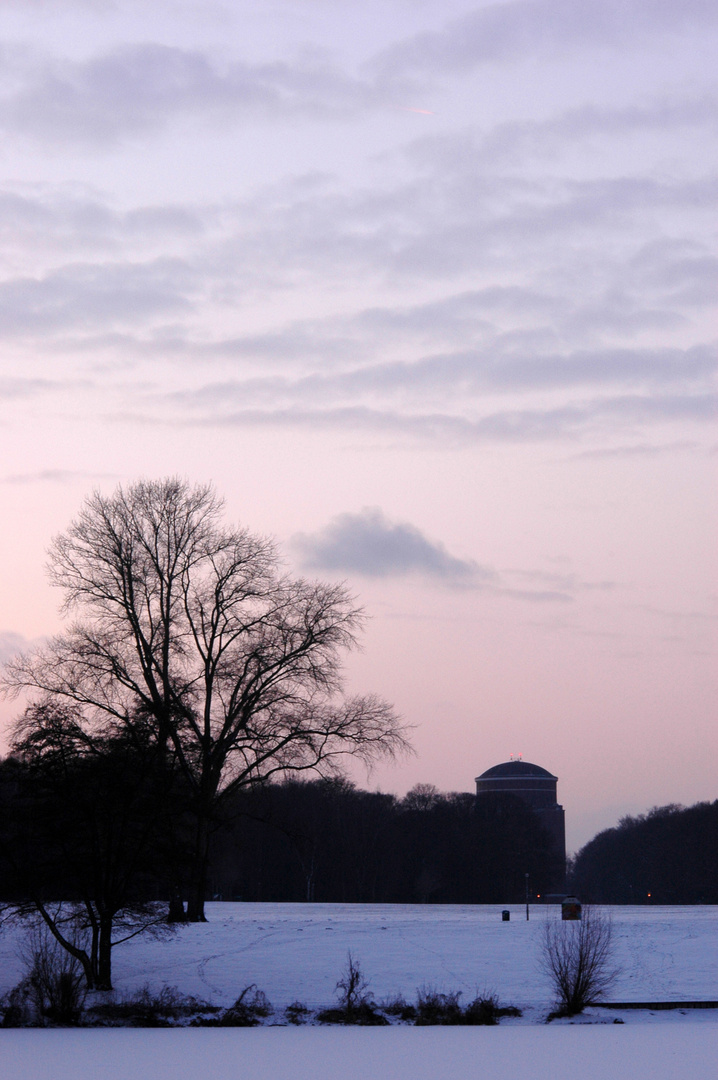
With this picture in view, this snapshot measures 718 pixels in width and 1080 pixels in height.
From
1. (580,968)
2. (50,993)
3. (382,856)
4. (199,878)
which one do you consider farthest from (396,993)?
(382,856)

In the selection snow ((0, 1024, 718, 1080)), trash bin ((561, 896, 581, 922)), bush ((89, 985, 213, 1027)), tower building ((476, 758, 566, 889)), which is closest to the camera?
snow ((0, 1024, 718, 1080))

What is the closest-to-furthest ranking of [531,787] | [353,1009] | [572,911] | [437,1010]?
[437,1010] → [353,1009] → [572,911] → [531,787]

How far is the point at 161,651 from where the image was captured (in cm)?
4475

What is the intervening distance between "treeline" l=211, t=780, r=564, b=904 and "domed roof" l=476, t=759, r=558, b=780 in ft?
103

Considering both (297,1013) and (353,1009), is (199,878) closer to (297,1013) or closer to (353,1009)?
(297,1013)

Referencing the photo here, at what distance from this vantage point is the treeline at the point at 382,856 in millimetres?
111125

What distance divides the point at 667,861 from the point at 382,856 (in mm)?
43317

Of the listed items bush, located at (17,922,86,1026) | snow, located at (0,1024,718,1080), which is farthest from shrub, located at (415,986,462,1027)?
bush, located at (17,922,86,1026)

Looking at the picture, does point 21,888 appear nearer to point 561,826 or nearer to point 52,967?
point 52,967

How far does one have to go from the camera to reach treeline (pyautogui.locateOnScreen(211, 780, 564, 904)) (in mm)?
111125

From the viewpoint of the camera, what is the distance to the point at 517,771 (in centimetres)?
16912

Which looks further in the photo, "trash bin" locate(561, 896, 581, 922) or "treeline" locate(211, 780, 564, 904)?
"treeline" locate(211, 780, 564, 904)

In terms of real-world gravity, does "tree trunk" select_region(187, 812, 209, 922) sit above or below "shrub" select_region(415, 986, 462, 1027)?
above

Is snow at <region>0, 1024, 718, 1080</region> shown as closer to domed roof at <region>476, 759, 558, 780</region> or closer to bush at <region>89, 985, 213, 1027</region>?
bush at <region>89, 985, 213, 1027</region>
